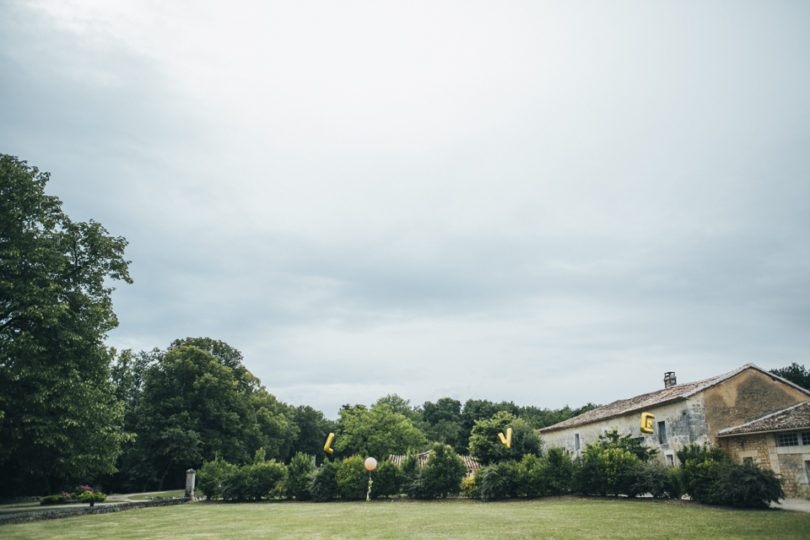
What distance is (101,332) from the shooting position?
2159cm

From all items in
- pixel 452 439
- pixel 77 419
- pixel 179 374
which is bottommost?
pixel 452 439

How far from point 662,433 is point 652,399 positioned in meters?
3.22

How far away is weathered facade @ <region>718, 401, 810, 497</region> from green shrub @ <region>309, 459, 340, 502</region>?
2204cm

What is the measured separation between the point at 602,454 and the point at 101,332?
Answer: 24.9 metres

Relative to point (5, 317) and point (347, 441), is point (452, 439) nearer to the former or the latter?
point (347, 441)

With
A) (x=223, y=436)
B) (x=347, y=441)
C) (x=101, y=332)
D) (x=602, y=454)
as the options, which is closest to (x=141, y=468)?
(x=223, y=436)

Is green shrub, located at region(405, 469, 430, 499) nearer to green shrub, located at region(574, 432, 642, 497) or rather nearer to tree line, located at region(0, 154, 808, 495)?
green shrub, located at region(574, 432, 642, 497)

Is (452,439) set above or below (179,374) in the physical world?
below

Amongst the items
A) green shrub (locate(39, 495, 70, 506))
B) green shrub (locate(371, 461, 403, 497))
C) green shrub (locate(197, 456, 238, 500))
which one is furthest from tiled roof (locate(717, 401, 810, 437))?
green shrub (locate(39, 495, 70, 506))

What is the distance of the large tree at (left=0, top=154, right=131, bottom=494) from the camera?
60.1 feet

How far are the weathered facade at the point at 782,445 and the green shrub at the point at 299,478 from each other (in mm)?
24045

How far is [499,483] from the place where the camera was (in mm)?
24484

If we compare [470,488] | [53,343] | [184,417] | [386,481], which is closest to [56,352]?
[53,343]

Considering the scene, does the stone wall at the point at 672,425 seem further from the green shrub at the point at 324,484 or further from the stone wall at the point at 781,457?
the green shrub at the point at 324,484
